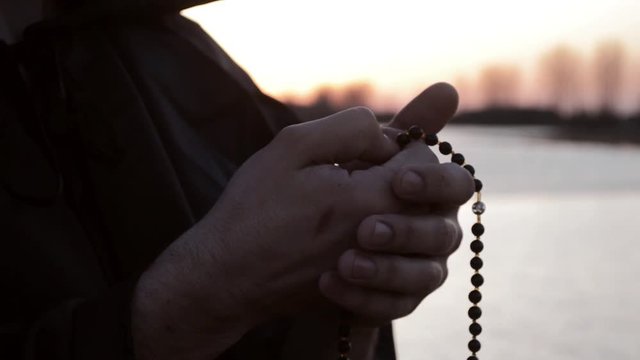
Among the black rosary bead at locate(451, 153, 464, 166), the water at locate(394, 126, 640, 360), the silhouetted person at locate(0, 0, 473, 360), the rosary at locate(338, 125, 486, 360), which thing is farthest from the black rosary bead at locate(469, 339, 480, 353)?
the water at locate(394, 126, 640, 360)

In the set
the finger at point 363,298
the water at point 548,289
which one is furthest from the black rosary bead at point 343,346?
the water at point 548,289

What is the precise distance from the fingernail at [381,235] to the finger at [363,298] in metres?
0.07

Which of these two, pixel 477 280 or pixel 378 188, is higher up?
pixel 378 188

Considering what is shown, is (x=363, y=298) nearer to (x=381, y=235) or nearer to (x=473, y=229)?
(x=381, y=235)

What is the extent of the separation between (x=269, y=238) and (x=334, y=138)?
12 cm

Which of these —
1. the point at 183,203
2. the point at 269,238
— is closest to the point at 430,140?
the point at 269,238

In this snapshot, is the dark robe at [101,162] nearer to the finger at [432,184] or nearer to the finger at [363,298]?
the finger at [363,298]

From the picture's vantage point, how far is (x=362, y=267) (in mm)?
900

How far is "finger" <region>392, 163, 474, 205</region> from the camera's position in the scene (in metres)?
0.91

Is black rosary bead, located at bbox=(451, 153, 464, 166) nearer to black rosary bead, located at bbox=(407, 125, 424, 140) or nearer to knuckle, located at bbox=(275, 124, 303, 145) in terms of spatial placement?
black rosary bead, located at bbox=(407, 125, 424, 140)

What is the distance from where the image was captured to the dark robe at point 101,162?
109 cm

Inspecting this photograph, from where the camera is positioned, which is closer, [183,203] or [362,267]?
[362,267]

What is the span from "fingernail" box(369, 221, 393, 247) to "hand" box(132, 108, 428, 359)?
3 cm

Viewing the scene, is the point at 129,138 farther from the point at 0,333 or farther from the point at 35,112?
the point at 0,333
